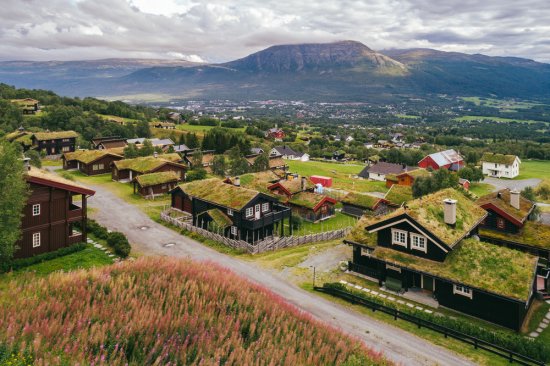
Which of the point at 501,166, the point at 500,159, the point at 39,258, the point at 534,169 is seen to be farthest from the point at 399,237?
the point at 534,169

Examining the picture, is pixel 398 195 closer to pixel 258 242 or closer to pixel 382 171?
pixel 258 242

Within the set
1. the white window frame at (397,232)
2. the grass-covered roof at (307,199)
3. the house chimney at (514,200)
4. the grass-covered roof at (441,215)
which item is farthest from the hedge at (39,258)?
the house chimney at (514,200)

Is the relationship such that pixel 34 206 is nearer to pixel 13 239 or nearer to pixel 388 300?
pixel 13 239

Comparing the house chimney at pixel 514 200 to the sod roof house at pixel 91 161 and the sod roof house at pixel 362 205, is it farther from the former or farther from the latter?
the sod roof house at pixel 91 161

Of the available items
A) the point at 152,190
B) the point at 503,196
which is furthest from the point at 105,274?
the point at 152,190

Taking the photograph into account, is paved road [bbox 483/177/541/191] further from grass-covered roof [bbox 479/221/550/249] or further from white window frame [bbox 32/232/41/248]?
white window frame [bbox 32/232/41/248]

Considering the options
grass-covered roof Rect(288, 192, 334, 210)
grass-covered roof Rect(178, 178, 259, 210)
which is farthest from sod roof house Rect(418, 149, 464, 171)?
grass-covered roof Rect(178, 178, 259, 210)
